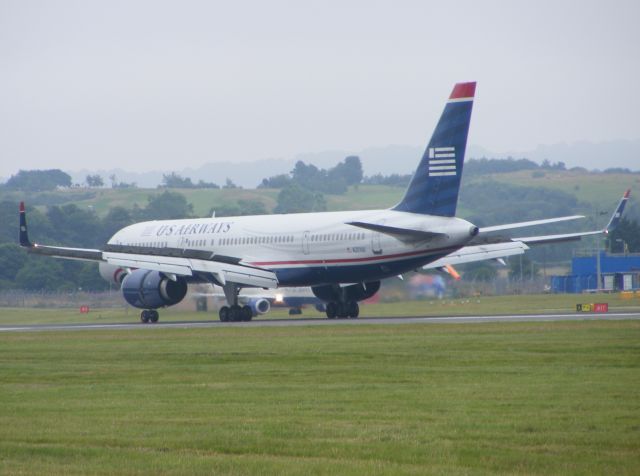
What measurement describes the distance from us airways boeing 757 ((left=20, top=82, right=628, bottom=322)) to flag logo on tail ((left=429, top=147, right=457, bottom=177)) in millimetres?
36

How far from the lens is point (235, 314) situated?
50.1m

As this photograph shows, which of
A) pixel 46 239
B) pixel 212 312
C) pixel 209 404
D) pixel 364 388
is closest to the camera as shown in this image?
pixel 209 404

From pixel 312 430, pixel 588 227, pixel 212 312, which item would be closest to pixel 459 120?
pixel 212 312

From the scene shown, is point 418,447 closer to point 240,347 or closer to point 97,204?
point 240,347

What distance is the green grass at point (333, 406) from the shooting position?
622 inches

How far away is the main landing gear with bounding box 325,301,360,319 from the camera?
51469mm

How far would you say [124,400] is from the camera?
2216 centimetres

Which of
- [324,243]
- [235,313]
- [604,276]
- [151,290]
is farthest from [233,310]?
[604,276]

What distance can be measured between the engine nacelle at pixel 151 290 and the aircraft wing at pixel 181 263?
57cm

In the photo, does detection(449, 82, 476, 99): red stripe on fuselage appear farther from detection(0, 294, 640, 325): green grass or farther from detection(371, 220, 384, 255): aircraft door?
detection(0, 294, 640, 325): green grass

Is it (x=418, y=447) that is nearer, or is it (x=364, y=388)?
(x=418, y=447)

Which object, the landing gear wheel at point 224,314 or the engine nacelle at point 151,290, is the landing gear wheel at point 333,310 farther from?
the engine nacelle at point 151,290

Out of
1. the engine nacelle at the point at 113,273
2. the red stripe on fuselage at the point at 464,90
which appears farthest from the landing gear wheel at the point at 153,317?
the red stripe on fuselage at the point at 464,90

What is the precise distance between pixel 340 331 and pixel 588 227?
448ft
